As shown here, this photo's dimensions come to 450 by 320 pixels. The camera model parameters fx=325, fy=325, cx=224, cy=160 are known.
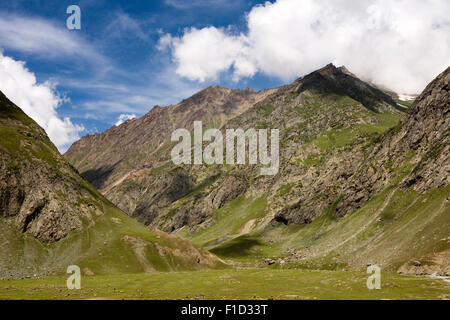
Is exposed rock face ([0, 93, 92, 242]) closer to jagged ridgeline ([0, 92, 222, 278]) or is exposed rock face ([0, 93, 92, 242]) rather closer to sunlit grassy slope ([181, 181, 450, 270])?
jagged ridgeline ([0, 92, 222, 278])

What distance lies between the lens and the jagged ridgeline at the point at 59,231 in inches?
5443

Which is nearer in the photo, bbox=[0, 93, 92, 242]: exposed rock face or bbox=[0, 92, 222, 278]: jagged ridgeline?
bbox=[0, 92, 222, 278]: jagged ridgeline

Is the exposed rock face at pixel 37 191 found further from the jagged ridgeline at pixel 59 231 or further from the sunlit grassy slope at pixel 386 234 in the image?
the sunlit grassy slope at pixel 386 234

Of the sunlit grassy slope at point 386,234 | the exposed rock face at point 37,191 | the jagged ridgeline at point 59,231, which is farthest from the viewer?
the exposed rock face at point 37,191

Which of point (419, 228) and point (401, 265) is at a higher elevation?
point (419, 228)

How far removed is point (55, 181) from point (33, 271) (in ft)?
199

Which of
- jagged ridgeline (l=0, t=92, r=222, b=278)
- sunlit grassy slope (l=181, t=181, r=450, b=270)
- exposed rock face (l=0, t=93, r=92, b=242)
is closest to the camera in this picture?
sunlit grassy slope (l=181, t=181, r=450, b=270)

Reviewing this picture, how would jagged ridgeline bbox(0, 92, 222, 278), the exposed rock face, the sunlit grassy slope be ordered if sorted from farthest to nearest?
the exposed rock face → jagged ridgeline bbox(0, 92, 222, 278) → the sunlit grassy slope

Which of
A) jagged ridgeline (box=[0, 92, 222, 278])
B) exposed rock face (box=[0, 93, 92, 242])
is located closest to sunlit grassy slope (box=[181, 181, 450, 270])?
jagged ridgeline (box=[0, 92, 222, 278])

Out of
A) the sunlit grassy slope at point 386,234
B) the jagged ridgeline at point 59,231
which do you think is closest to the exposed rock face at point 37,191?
the jagged ridgeline at point 59,231

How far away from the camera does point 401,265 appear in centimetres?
10319

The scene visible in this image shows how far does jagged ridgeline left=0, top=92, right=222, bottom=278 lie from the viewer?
138250 mm

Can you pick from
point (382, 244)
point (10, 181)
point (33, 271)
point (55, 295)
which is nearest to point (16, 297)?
point (55, 295)
